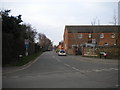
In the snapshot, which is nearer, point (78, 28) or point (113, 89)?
point (113, 89)

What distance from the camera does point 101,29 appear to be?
264 feet

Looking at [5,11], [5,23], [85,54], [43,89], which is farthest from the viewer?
[85,54]

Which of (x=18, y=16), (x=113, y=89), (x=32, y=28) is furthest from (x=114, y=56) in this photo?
(x=32, y=28)

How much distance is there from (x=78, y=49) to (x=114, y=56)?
2364cm

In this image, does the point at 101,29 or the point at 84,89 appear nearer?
the point at 84,89

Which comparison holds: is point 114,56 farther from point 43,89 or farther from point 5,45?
point 43,89

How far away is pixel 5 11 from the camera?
2338 cm

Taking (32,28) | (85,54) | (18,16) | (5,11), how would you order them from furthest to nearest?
(32,28) → (85,54) → (18,16) → (5,11)

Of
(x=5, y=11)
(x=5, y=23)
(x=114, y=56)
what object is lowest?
(x=114, y=56)

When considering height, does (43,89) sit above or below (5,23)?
below

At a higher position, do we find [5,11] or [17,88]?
[5,11]

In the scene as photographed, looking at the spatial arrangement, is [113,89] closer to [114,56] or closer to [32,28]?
[114,56]

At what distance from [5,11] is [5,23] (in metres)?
2.50

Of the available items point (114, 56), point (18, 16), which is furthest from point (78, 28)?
point (18, 16)
